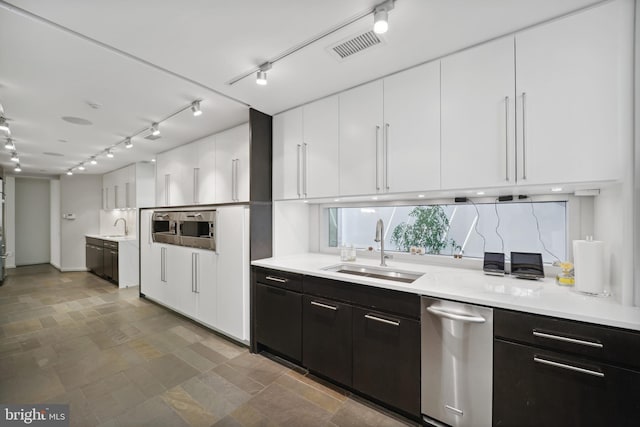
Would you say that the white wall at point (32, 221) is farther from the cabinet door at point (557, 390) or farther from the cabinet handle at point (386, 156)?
the cabinet door at point (557, 390)

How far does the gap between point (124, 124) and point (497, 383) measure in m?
4.35

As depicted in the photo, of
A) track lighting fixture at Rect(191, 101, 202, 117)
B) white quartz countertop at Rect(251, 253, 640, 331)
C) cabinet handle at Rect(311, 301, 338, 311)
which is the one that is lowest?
cabinet handle at Rect(311, 301, 338, 311)

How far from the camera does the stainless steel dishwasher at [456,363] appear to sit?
1509 mm

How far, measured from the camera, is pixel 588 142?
4.79 ft

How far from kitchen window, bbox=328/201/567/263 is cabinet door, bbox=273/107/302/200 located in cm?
69

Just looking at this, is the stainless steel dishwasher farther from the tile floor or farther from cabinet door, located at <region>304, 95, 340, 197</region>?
cabinet door, located at <region>304, 95, 340, 197</region>

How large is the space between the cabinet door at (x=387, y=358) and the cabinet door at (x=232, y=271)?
54.0 inches

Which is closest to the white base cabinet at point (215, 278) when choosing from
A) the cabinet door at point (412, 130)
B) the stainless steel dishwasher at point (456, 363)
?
the cabinet door at point (412, 130)

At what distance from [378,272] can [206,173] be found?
2550 mm

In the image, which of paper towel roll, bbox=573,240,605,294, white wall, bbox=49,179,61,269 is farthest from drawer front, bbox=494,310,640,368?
white wall, bbox=49,179,61,269

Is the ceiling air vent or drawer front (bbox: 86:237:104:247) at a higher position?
the ceiling air vent

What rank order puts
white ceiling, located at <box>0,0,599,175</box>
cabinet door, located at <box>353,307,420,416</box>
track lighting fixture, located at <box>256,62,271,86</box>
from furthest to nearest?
Result: 1. track lighting fixture, located at <box>256,62,271,86</box>
2. cabinet door, located at <box>353,307,420,416</box>
3. white ceiling, located at <box>0,0,599,175</box>

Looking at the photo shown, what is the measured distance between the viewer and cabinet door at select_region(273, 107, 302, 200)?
8.97 feet

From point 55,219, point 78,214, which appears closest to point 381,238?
point 78,214
